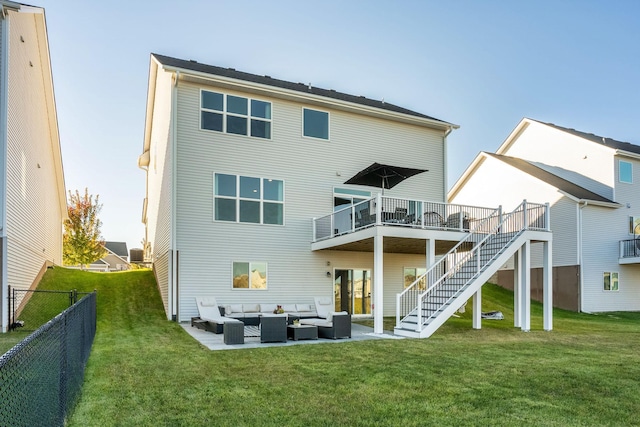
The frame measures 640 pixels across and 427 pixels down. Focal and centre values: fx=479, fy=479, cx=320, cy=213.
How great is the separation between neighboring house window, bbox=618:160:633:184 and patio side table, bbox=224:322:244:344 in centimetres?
2056

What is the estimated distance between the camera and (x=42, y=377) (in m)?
4.34

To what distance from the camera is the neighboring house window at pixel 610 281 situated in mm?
22328

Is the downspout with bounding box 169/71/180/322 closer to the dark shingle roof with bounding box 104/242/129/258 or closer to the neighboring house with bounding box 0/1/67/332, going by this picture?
the neighboring house with bounding box 0/1/67/332

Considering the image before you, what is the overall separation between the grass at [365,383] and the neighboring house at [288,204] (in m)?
3.48

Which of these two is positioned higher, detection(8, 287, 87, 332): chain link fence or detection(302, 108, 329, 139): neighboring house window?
detection(302, 108, 329, 139): neighboring house window

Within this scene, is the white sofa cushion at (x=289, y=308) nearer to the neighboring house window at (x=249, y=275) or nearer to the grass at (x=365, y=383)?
the neighboring house window at (x=249, y=275)

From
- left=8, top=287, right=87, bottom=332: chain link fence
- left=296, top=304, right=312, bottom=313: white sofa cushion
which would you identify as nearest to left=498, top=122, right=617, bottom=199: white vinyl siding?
left=296, top=304, right=312, bottom=313: white sofa cushion

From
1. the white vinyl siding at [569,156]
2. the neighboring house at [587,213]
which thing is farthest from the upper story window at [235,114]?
the white vinyl siding at [569,156]

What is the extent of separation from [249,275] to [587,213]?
52.3ft

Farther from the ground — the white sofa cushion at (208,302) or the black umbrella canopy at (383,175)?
the black umbrella canopy at (383,175)

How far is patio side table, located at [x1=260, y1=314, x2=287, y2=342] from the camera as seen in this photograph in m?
10.7

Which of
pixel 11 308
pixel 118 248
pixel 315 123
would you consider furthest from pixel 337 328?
pixel 118 248

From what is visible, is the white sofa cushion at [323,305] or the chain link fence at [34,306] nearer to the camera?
the chain link fence at [34,306]

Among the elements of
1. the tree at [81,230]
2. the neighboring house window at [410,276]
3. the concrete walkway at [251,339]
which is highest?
the tree at [81,230]
